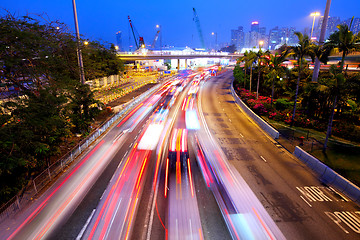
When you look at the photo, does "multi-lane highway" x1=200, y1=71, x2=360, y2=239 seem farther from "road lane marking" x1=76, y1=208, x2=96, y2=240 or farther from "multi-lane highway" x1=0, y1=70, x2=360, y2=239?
"road lane marking" x1=76, y1=208, x2=96, y2=240

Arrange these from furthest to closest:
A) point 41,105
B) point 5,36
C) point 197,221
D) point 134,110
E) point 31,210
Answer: point 134,110, point 41,105, point 5,36, point 31,210, point 197,221

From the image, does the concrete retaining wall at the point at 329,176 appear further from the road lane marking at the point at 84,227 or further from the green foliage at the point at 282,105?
the road lane marking at the point at 84,227

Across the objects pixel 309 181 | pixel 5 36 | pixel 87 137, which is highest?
pixel 5 36

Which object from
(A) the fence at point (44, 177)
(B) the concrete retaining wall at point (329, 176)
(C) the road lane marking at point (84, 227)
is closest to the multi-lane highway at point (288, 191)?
(B) the concrete retaining wall at point (329, 176)

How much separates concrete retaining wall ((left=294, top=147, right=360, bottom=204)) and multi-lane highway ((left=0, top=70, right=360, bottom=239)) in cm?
52

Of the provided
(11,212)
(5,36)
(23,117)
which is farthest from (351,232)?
(5,36)

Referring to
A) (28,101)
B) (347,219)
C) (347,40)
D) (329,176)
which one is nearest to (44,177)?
(28,101)

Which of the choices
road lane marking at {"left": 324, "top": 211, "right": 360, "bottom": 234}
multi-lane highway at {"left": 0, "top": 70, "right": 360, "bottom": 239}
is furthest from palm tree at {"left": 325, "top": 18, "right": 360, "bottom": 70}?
road lane marking at {"left": 324, "top": 211, "right": 360, "bottom": 234}

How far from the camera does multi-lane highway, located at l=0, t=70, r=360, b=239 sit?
10.6 m

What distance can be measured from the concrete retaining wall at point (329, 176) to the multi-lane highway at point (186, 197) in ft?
1.70

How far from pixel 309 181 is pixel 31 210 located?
1794 cm

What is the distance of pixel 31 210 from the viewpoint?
39.2 ft

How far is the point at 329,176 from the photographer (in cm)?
1505

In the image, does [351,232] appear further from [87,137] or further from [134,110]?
[134,110]
